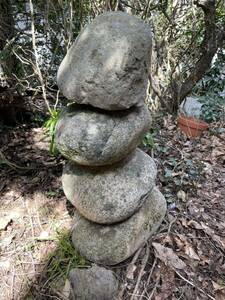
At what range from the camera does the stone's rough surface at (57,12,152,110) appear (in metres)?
1.41

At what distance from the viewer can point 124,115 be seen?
160cm

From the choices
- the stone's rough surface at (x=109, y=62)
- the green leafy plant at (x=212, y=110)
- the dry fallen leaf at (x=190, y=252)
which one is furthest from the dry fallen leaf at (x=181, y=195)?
the green leafy plant at (x=212, y=110)

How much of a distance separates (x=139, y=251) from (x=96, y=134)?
2.78 ft

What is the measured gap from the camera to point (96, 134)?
150 cm

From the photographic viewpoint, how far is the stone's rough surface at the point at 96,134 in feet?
4.91

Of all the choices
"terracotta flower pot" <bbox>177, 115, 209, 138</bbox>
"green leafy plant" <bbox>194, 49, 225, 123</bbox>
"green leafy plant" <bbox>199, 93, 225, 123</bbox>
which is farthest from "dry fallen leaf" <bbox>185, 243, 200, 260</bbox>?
"green leafy plant" <bbox>194, 49, 225, 123</bbox>

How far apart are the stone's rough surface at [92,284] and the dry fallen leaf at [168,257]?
0.35m

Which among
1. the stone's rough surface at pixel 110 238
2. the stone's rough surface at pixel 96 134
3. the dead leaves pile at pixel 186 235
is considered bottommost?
the dead leaves pile at pixel 186 235

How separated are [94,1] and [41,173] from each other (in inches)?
55.6

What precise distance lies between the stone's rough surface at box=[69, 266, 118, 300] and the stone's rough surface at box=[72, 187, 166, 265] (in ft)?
0.29

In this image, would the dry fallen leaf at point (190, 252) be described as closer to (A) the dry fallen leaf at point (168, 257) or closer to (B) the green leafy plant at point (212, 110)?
(A) the dry fallen leaf at point (168, 257)

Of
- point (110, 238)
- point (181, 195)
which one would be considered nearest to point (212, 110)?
point (181, 195)

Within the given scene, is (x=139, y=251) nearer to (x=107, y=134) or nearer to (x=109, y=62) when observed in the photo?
(x=107, y=134)

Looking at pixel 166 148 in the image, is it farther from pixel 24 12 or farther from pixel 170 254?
pixel 24 12
